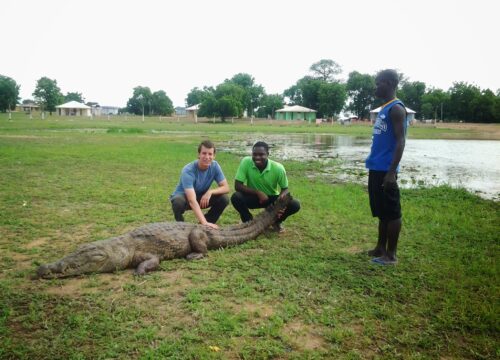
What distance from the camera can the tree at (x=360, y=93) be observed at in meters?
79.8

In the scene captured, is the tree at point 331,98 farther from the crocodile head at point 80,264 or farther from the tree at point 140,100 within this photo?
the crocodile head at point 80,264

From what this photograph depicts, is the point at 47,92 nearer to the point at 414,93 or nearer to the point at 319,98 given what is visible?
the point at 319,98

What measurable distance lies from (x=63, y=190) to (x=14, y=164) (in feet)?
16.0

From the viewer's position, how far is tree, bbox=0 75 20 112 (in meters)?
70.8

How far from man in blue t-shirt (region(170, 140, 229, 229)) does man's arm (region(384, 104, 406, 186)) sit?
96.0 inches

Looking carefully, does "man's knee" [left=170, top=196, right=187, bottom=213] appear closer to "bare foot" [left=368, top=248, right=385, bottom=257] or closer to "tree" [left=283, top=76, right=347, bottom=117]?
"bare foot" [left=368, top=248, right=385, bottom=257]

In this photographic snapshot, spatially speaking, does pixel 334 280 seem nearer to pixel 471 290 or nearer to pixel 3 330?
pixel 471 290

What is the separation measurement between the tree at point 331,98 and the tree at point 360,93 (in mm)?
10301

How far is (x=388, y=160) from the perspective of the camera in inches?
179

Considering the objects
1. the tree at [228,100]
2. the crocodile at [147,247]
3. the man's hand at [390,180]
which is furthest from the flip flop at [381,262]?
the tree at [228,100]

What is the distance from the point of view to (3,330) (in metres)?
2.98

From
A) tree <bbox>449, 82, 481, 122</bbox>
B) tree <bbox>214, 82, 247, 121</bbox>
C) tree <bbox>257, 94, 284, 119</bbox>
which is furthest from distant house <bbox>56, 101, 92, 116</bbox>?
tree <bbox>449, 82, 481, 122</bbox>

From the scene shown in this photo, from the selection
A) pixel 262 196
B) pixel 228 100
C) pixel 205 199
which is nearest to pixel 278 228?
pixel 262 196

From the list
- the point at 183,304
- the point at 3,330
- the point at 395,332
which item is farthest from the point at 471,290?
the point at 3,330
